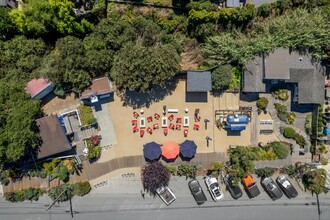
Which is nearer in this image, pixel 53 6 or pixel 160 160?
pixel 53 6

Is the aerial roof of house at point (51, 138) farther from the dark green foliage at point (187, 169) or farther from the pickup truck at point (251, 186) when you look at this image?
the pickup truck at point (251, 186)

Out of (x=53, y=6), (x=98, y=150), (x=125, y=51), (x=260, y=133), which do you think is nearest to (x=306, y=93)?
(x=260, y=133)

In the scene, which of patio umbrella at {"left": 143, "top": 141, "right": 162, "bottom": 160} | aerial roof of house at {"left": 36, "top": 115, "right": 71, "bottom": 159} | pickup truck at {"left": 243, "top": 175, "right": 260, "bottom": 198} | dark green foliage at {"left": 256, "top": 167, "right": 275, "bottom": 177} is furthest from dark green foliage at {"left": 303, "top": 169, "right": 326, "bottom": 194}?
aerial roof of house at {"left": 36, "top": 115, "right": 71, "bottom": 159}

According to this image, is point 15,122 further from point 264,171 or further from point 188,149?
point 264,171

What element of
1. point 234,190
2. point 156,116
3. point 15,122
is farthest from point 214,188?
point 15,122

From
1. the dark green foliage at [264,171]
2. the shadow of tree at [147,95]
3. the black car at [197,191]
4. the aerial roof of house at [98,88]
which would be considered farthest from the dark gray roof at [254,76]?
the aerial roof of house at [98,88]

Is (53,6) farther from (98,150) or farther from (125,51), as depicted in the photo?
(98,150)
